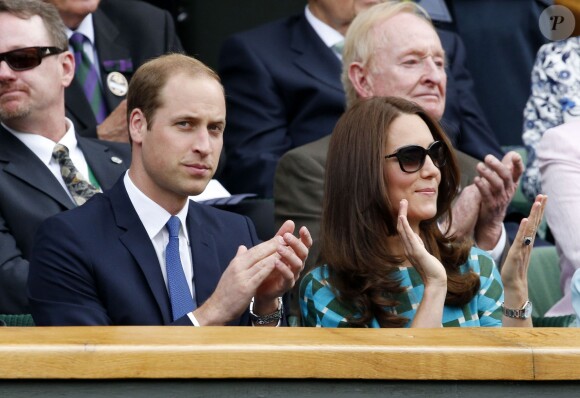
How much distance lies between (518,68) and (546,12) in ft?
1.34

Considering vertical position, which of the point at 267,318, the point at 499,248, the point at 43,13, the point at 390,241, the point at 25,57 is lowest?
the point at 499,248

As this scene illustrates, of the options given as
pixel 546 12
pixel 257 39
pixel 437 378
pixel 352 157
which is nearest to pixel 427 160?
pixel 352 157

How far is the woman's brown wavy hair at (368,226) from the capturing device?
12.3 ft

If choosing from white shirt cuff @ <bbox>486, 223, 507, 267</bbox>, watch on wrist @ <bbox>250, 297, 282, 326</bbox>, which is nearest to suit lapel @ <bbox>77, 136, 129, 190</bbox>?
watch on wrist @ <bbox>250, 297, 282, 326</bbox>

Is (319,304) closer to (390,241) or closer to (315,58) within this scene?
(390,241)

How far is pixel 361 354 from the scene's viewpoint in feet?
9.20

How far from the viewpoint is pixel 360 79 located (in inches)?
202

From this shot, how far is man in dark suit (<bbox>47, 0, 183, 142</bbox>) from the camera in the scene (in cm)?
540

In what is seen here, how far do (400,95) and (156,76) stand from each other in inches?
51.9

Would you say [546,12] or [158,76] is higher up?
[158,76]

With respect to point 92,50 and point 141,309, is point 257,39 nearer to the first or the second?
point 92,50

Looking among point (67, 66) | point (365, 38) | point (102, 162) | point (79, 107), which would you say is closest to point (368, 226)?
point (102, 162)

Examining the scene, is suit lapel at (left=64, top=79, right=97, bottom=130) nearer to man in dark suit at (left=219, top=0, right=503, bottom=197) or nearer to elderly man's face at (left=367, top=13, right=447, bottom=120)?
man in dark suit at (left=219, top=0, right=503, bottom=197)

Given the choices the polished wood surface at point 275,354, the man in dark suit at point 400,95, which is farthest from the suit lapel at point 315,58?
the polished wood surface at point 275,354
